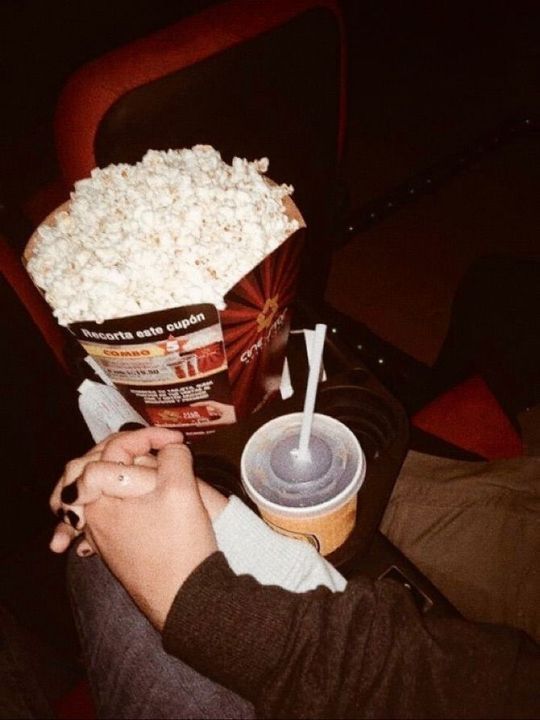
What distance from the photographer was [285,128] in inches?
39.1

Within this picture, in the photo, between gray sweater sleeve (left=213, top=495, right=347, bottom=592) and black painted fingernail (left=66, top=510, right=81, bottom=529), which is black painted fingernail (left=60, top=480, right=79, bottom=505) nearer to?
black painted fingernail (left=66, top=510, right=81, bottom=529)

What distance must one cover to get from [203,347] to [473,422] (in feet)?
2.19

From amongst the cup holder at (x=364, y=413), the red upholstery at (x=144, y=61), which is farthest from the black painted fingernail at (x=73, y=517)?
the red upholstery at (x=144, y=61)

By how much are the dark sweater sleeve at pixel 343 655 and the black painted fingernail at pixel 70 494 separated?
188 mm

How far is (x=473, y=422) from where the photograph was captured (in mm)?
1106

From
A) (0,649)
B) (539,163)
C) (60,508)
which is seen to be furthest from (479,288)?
(539,163)

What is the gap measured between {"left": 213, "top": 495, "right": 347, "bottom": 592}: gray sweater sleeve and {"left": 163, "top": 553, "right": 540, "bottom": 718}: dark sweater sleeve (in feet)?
0.14

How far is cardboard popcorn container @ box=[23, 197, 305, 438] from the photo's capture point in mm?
608

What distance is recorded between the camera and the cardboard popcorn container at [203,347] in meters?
0.61

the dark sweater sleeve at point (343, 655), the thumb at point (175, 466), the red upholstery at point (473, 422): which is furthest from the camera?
the red upholstery at point (473, 422)

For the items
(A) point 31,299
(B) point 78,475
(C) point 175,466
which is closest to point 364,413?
(C) point 175,466

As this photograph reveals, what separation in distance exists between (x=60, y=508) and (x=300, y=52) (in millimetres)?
772

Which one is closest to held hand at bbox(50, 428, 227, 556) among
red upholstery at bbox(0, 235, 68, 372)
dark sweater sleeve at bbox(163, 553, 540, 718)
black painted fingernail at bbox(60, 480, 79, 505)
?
black painted fingernail at bbox(60, 480, 79, 505)

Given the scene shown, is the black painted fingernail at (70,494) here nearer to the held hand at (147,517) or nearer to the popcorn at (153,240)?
the held hand at (147,517)
